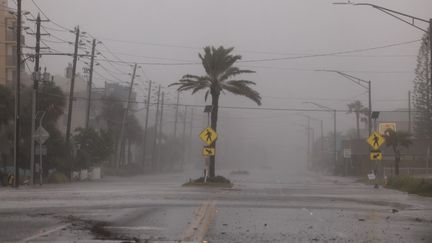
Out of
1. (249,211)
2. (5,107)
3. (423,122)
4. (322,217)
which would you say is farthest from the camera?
(423,122)

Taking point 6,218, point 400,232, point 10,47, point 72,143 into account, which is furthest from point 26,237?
point 10,47

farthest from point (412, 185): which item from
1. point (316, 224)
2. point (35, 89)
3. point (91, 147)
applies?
point (91, 147)

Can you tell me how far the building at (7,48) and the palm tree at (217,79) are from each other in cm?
4592

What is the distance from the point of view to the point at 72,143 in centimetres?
6825

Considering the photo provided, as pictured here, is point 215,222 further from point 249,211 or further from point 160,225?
point 249,211

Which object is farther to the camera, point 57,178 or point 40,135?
point 57,178

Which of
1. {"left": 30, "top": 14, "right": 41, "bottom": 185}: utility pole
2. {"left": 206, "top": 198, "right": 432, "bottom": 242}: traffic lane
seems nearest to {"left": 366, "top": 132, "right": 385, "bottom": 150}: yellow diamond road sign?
{"left": 30, "top": 14, "right": 41, "bottom": 185}: utility pole

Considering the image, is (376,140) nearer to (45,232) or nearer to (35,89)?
(35,89)

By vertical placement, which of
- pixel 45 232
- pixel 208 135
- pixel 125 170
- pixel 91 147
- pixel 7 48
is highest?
pixel 7 48

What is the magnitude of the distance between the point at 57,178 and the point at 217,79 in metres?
18.1

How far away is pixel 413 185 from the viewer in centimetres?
3672

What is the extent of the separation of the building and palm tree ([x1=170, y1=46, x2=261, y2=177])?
45922mm

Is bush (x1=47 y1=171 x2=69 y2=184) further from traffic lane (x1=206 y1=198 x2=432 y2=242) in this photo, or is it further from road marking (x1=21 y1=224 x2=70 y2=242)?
road marking (x1=21 y1=224 x2=70 y2=242)

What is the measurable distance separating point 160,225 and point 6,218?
422 cm
